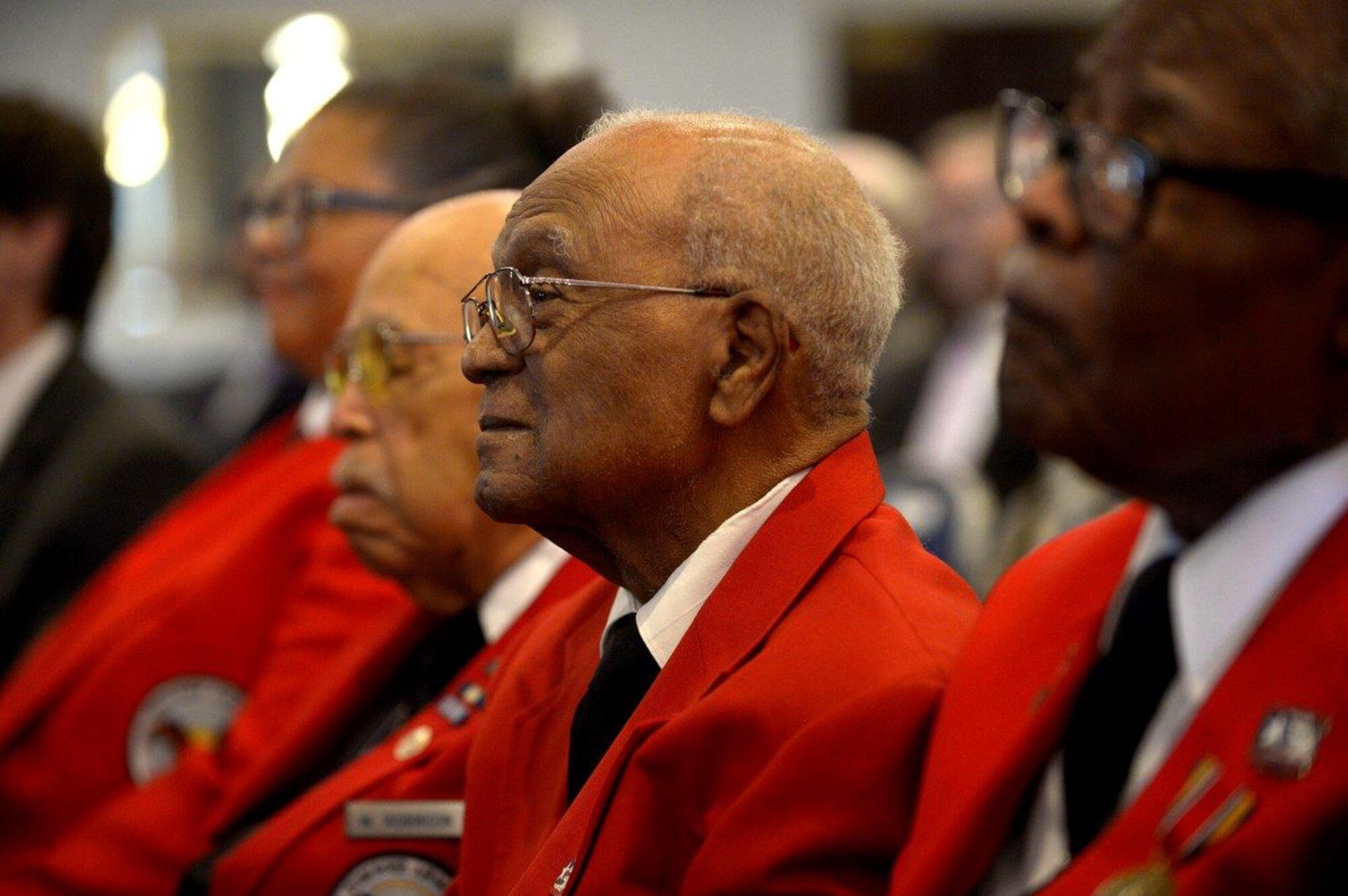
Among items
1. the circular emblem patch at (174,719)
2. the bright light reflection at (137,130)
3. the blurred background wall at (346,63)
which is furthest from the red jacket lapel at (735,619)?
the bright light reflection at (137,130)

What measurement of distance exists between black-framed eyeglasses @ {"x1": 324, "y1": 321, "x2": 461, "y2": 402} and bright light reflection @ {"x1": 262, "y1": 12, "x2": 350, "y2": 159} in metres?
5.98

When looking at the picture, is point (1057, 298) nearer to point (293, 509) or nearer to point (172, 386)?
point (293, 509)

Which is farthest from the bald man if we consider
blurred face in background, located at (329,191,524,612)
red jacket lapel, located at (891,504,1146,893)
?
red jacket lapel, located at (891,504,1146,893)

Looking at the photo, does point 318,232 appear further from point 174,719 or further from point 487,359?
point 487,359

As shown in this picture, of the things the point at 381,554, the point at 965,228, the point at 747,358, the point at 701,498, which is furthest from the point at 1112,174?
the point at 965,228

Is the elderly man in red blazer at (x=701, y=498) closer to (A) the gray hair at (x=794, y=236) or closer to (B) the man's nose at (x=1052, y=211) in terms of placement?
(A) the gray hair at (x=794, y=236)

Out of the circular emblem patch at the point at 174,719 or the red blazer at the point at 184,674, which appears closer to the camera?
Result: the red blazer at the point at 184,674

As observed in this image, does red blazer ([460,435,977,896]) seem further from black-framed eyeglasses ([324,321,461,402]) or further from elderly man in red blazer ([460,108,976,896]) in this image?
black-framed eyeglasses ([324,321,461,402])

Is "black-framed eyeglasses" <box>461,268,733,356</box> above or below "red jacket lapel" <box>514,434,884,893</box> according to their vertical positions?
above

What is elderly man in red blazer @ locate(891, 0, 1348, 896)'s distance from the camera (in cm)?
116

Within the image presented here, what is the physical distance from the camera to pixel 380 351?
2.10 metres

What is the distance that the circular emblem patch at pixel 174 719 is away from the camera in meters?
2.50

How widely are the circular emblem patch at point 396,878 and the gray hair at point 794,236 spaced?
0.71 metres

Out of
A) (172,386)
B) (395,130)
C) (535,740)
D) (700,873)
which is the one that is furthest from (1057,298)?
(172,386)
